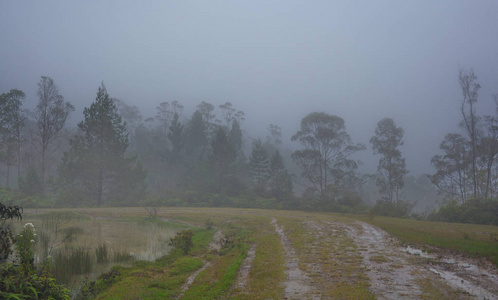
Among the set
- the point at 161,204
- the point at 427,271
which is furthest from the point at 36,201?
the point at 427,271

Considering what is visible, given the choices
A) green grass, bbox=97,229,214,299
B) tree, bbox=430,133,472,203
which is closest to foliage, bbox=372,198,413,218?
tree, bbox=430,133,472,203

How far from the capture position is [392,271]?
805 cm

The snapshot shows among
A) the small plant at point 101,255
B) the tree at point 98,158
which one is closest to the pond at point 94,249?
the small plant at point 101,255

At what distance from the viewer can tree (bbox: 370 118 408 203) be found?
4181 cm

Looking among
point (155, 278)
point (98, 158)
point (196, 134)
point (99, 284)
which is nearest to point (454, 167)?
point (155, 278)

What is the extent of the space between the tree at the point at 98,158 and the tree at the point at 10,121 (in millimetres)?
14475

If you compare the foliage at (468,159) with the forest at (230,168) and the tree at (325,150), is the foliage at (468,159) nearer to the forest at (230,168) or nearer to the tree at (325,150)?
the forest at (230,168)

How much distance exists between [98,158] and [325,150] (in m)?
35.3

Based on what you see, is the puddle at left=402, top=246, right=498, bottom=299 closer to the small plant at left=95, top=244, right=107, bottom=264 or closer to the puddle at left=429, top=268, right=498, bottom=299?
the puddle at left=429, top=268, right=498, bottom=299

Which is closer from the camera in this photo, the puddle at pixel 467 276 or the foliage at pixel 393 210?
the puddle at pixel 467 276

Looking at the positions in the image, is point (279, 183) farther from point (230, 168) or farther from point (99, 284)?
Answer: point (99, 284)

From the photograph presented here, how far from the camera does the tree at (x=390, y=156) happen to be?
41.8m

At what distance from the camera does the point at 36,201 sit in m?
32.4

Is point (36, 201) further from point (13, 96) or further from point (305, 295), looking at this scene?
point (305, 295)
